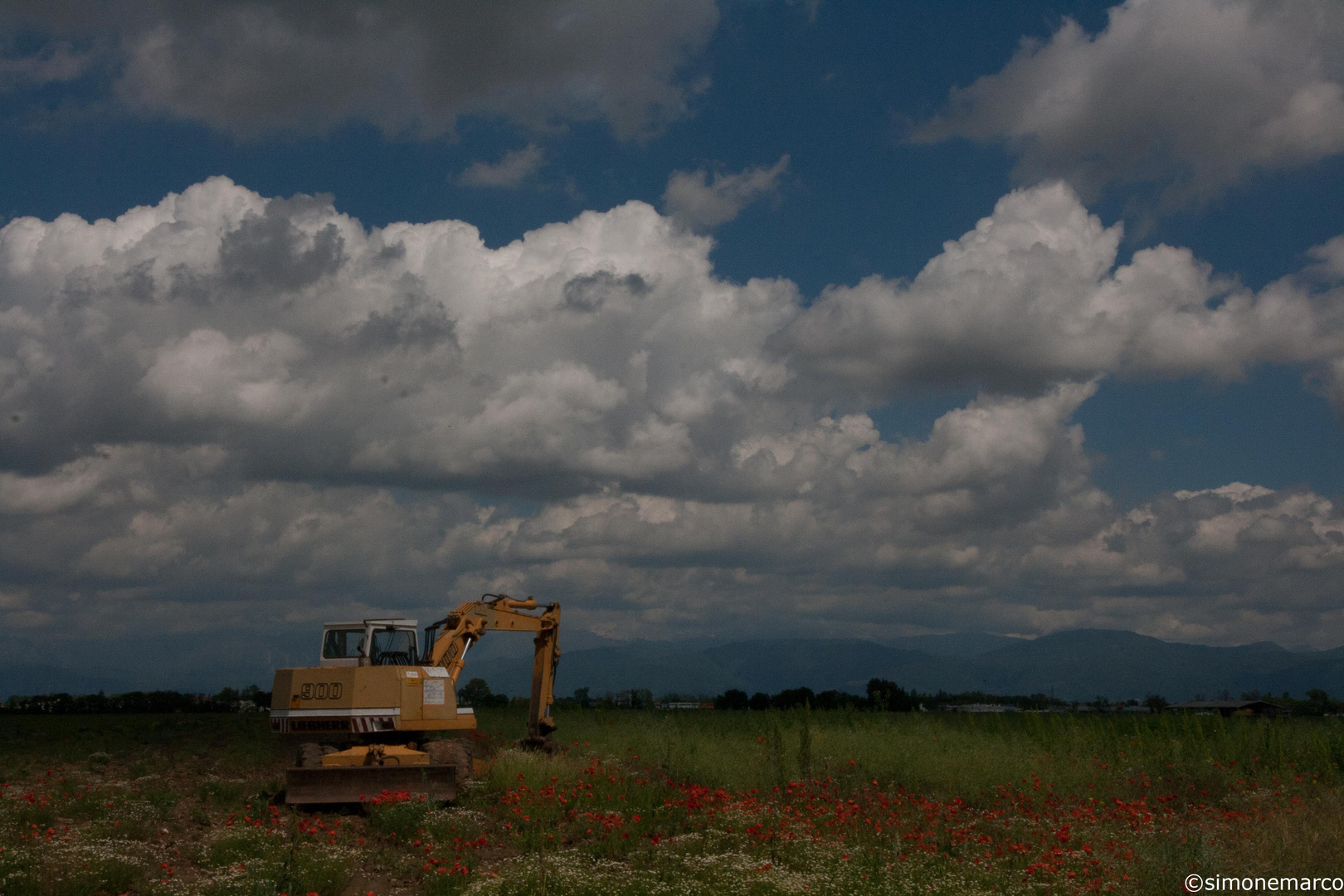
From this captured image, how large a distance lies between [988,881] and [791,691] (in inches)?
1531

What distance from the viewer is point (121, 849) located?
51.3 feet

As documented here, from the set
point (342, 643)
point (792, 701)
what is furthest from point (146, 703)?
point (342, 643)

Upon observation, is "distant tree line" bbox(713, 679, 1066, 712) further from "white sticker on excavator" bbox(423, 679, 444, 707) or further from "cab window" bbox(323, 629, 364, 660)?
"cab window" bbox(323, 629, 364, 660)

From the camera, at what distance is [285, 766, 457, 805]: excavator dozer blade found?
1952cm

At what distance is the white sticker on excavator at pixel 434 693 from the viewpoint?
22297mm

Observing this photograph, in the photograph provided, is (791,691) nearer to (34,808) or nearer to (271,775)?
(271,775)

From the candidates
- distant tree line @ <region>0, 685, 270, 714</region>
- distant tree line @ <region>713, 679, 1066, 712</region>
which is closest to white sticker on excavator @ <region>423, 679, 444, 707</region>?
distant tree line @ <region>713, 679, 1066, 712</region>

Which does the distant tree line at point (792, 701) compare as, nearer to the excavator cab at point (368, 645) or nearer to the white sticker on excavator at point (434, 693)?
the excavator cab at point (368, 645)

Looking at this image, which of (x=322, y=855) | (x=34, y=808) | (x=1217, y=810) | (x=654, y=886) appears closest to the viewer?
(x=654, y=886)

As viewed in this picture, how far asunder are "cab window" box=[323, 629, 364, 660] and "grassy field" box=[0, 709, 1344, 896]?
3.07 metres

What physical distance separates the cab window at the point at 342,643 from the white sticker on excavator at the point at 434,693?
2086 mm

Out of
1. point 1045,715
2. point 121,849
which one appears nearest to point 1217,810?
point 1045,715

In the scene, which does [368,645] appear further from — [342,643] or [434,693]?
[434,693]

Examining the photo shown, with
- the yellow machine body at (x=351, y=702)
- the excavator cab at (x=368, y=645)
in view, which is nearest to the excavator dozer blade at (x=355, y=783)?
the yellow machine body at (x=351, y=702)
